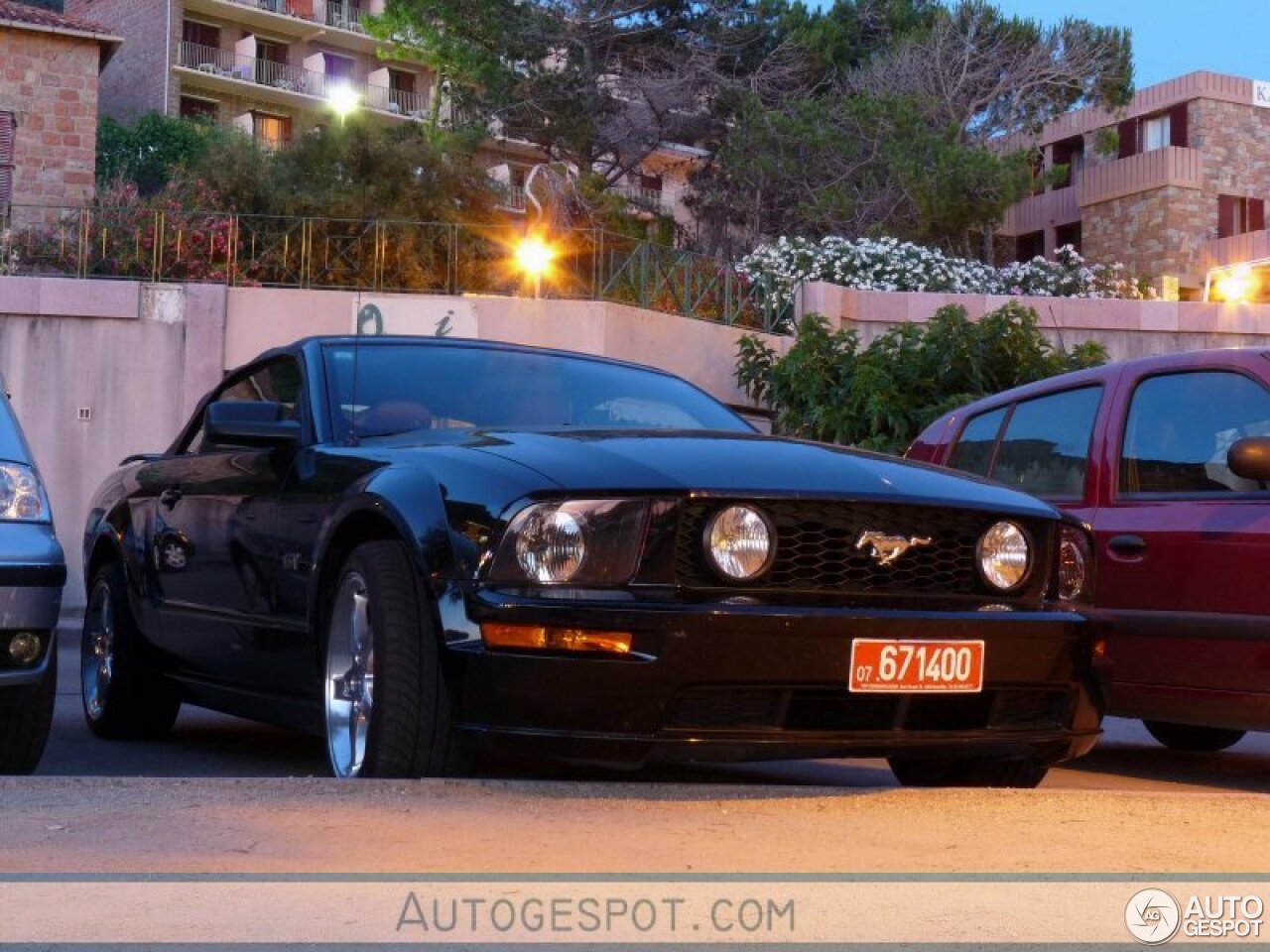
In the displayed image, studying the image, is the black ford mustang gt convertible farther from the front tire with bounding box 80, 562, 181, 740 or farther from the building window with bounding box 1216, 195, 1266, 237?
the building window with bounding box 1216, 195, 1266, 237

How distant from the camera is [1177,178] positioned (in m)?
42.7

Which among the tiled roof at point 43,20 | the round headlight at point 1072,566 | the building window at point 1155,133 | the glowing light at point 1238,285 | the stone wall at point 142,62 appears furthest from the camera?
the stone wall at point 142,62

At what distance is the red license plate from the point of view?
4688mm

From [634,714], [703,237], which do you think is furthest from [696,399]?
[703,237]

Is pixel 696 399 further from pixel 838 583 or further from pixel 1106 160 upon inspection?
pixel 1106 160

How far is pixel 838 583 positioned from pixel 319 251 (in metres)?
17.3

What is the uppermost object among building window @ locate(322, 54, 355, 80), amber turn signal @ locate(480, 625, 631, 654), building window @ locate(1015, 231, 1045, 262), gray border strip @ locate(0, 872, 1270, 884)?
building window @ locate(322, 54, 355, 80)

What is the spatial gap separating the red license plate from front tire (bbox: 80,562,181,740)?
333 cm

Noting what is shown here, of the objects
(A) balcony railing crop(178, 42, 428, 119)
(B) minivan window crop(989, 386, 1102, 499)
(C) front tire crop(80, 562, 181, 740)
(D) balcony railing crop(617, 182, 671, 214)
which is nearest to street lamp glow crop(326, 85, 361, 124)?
(A) balcony railing crop(178, 42, 428, 119)

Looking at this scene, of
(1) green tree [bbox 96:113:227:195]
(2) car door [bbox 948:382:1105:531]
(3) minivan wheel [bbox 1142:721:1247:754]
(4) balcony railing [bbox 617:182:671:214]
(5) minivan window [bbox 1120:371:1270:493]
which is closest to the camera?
(5) minivan window [bbox 1120:371:1270:493]

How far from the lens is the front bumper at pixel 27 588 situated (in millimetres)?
5461

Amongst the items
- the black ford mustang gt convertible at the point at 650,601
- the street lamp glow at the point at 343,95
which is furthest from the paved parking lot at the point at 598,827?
the street lamp glow at the point at 343,95

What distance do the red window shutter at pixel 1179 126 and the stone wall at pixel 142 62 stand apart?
88.7 feet

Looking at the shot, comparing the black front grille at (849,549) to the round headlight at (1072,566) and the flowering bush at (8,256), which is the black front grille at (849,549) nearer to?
the round headlight at (1072,566)
